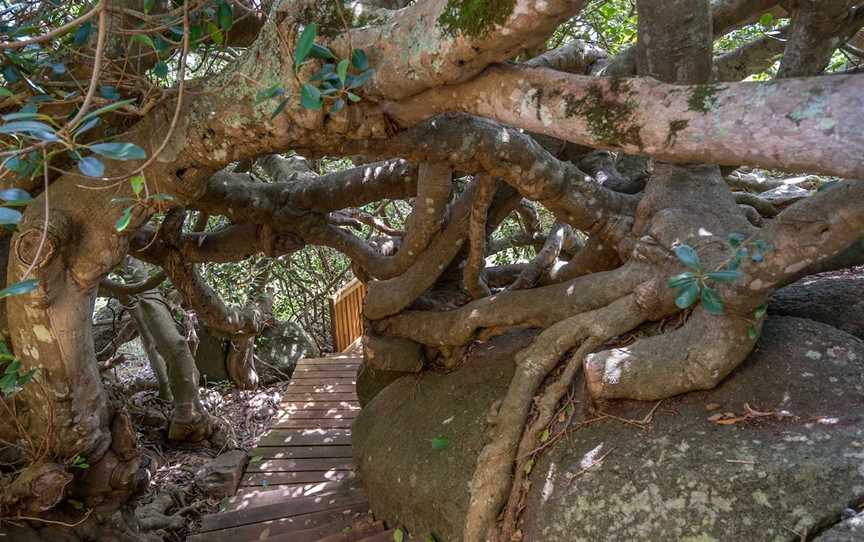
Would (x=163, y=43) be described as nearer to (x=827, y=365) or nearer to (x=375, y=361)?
(x=375, y=361)

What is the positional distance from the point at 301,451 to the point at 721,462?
12.0 ft

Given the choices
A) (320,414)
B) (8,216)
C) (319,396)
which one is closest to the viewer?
(8,216)

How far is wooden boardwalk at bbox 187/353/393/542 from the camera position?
383 centimetres

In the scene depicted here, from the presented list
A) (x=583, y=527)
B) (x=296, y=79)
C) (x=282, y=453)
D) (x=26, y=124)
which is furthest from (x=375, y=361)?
(x=26, y=124)

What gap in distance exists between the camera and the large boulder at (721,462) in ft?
6.82

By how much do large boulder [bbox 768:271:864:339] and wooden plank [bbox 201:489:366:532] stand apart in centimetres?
281

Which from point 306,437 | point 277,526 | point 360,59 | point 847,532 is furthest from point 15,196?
point 306,437

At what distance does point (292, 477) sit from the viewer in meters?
4.70

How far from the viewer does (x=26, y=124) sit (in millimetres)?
1286

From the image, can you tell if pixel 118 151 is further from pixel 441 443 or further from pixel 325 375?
pixel 325 375

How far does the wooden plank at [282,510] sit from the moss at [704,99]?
10.9 feet

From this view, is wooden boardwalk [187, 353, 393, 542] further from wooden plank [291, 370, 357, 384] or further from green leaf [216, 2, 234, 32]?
green leaf [216, 2, 234, 32]

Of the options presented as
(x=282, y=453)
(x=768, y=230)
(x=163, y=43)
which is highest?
(x=163, y=43)

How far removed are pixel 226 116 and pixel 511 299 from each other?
1822mm
